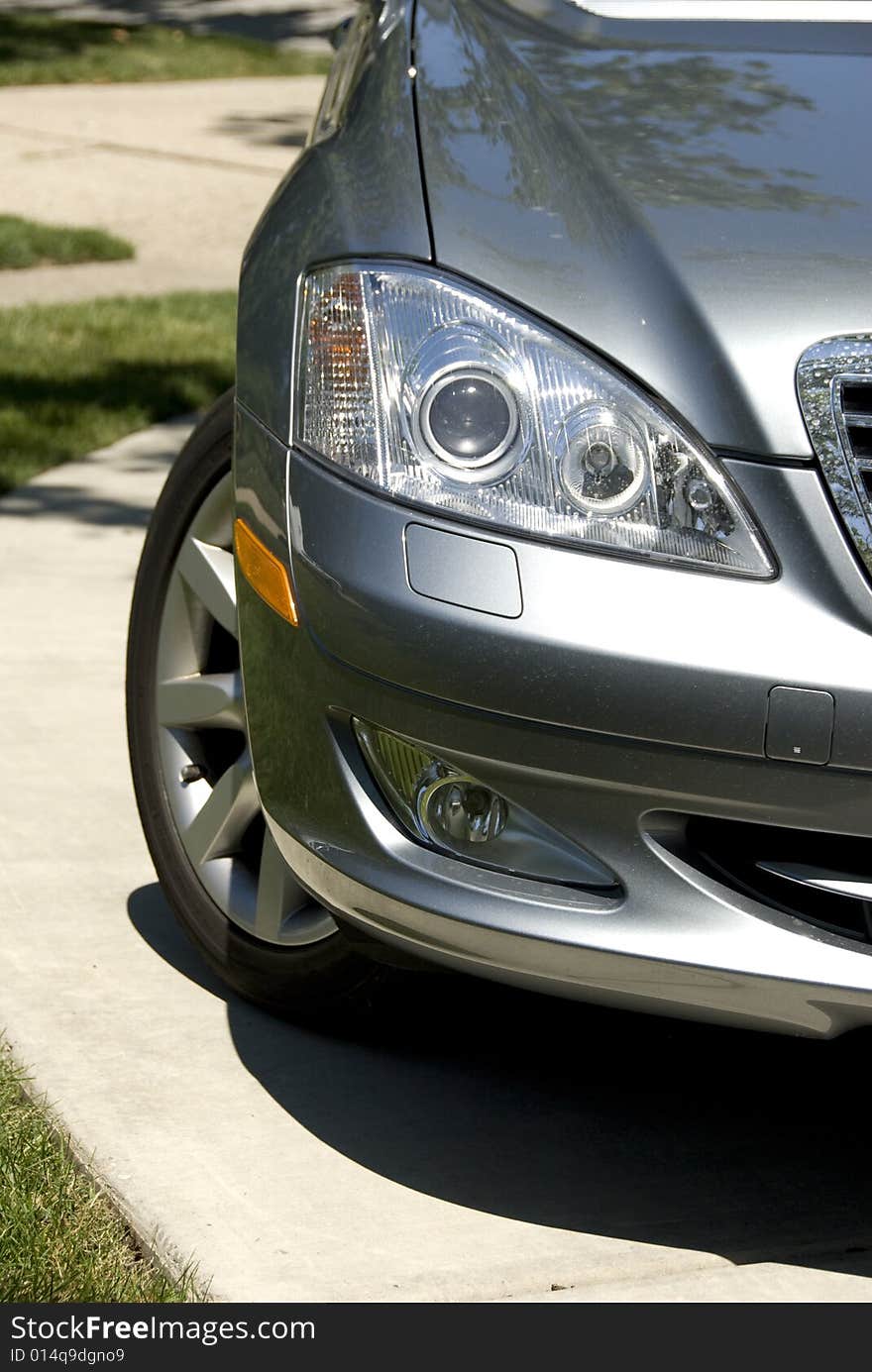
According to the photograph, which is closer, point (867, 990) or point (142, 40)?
point (867, 990)

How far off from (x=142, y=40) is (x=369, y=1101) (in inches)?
531

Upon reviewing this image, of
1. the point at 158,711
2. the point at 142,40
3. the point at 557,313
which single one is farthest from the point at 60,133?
the point at 557,313

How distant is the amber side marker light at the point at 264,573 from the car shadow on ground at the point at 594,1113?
553mm

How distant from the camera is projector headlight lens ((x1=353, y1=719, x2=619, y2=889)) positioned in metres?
2.26

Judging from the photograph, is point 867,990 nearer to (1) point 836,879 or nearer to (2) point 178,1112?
(1) point 836,879

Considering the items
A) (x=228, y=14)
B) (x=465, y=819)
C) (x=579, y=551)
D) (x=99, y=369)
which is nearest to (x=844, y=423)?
(x=579, y=551)

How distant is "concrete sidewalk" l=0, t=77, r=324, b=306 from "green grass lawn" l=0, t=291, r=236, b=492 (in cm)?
43

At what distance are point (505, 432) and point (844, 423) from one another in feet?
1.23

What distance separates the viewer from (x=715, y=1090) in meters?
2.88

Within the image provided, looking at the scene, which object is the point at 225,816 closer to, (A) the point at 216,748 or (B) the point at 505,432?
(A) the point at 216,748

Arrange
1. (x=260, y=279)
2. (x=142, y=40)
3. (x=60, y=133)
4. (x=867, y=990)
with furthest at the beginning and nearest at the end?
(x=142, y=40) → (x=60, y=133) → (x=260, y=279) → (x=867, y=990)

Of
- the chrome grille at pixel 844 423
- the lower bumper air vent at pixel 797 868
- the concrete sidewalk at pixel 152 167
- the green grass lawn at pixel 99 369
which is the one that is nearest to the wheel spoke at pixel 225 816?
the lower bumper air vent at pixel 797 868

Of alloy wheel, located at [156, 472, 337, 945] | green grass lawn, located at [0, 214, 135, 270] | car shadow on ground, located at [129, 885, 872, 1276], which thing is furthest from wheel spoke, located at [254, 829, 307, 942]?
green grass lawn, located at [0, 214, 135, 270]

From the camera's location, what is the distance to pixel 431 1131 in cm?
271
